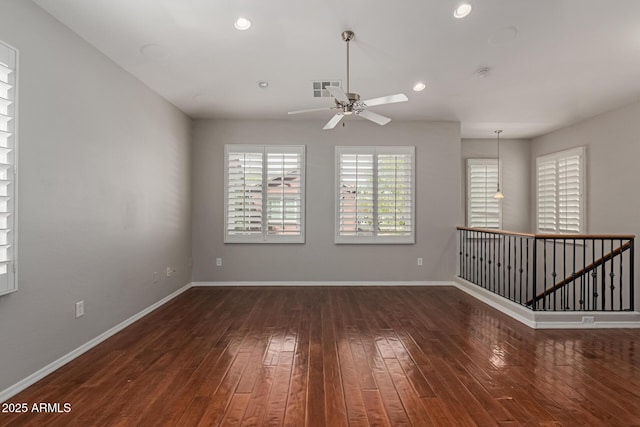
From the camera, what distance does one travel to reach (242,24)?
2865 millimetres

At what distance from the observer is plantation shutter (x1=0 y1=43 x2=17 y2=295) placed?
224 centimetres

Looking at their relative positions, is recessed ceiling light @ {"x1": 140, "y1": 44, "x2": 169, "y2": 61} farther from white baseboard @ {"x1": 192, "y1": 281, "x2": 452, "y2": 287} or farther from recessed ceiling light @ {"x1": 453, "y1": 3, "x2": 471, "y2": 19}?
white baseboard @ {"x1": 192, "y1": 281, "x2": 452, "y2": 287}

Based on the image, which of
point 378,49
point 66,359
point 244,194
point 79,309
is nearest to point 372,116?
point 378,49

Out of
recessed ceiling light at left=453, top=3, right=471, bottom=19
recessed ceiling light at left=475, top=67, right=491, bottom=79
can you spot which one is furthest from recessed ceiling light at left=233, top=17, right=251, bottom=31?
recessed ceiling light at left=475, top=67, right=491, bottom=79

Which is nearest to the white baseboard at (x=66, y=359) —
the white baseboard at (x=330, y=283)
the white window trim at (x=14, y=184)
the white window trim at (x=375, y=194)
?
the white window trim at (x=14, y=184)

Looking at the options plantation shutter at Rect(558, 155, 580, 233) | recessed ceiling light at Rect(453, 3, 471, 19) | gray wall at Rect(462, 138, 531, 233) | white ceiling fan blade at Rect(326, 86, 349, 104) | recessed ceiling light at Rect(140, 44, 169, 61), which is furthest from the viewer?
gray wall at Rect(462, 138, 531, 233)

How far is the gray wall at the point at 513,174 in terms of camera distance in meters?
7.08

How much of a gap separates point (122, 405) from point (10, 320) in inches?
40.1

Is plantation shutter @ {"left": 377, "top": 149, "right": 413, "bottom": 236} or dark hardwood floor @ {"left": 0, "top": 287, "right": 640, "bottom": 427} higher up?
plantation shutter @ {"left": 377, "top": 149, "right": 413, "bottom": 236}

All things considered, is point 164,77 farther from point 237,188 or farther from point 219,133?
point 237,188

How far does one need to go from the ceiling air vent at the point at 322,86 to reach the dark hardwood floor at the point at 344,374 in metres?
2.80

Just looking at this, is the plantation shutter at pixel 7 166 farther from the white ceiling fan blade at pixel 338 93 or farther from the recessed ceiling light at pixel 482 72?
the recessed ceiling light at pixel 482 72

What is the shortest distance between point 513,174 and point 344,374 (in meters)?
6.29

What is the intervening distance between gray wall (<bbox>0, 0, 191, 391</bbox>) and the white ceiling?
1.02ft
